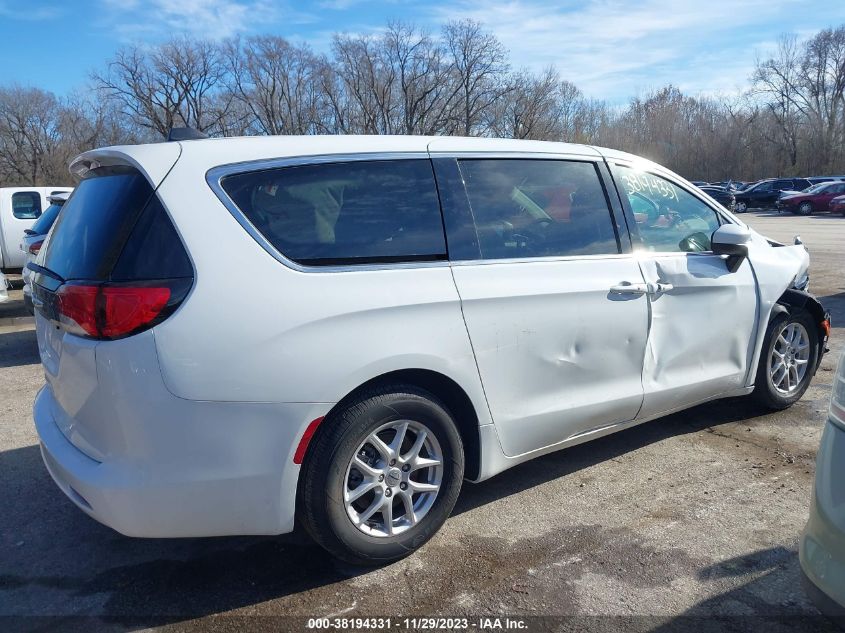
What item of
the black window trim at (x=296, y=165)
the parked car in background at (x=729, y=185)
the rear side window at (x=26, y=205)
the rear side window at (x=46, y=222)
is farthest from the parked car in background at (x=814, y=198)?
the black window trim at (x=296, y=165)

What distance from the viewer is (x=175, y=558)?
3.16 metres

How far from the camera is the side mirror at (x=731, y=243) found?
4.07m

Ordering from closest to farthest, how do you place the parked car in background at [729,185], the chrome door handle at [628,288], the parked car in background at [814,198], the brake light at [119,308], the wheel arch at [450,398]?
the brake light at [119,308], the wheel arch at [450,398], the chrome door handle at [628,288], the parked car in background at [814,198], the parked car in background at [729,185]

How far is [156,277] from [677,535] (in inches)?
104

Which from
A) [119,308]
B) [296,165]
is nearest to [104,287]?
[119,308]

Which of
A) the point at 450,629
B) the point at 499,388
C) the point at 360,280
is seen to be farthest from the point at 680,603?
the point at 360,280

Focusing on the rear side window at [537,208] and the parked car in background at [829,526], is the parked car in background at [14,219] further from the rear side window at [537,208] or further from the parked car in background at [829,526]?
the parked car in background at [829,526]

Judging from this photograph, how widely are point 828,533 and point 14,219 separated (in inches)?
558

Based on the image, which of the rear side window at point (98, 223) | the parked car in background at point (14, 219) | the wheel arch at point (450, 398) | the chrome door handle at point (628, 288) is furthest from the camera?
the parked car in background at point (14, 219)

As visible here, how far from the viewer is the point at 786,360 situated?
4742mm

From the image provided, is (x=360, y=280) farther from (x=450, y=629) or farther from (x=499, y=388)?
(x=450, y=629)

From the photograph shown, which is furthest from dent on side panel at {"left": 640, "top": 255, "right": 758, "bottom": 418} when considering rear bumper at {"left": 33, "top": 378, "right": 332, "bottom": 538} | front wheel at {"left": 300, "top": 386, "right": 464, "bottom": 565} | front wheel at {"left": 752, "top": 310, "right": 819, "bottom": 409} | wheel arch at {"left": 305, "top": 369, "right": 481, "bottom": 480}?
rear bumper at {"left": 33, "top": 378, "right": 332, "bottom": 538}

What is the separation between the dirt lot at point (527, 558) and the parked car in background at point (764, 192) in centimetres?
4048

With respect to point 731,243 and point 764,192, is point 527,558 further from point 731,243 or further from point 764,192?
point 764,192
